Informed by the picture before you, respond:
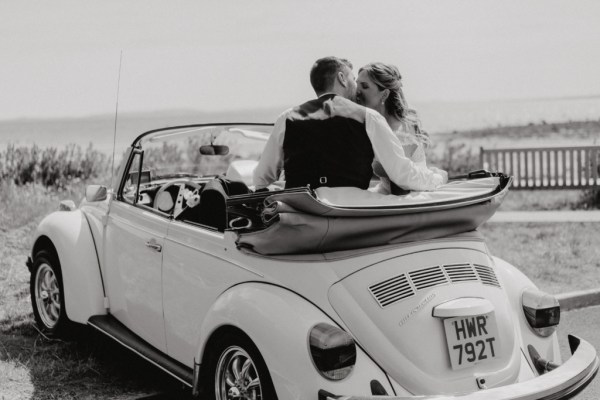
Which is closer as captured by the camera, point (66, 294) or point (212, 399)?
point (212, 399)

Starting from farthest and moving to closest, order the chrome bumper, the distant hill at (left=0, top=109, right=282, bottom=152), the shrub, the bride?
1. the distant hill at (left=0, top=109, right=282, bottom=152)
2. the shrub
3. the bride
4. the chrome bumper

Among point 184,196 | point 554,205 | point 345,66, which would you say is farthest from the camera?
point 554,205

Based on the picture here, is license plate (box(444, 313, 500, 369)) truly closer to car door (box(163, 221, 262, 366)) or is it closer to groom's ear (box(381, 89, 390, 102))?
car door (box(163, 221, 262, 366))

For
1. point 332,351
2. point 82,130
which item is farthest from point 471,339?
point 82,130

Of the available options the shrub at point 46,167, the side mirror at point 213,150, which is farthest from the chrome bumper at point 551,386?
the shrub at point 46,167

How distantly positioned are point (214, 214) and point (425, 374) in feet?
4.76

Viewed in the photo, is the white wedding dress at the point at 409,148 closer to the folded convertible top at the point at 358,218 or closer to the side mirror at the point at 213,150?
the folded convertible top at the point at 358,218

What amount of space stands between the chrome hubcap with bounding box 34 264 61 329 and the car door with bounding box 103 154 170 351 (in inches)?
27.5

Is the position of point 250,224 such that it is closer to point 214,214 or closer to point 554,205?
point 214,214

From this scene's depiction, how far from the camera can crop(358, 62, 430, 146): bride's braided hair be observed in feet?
16.9

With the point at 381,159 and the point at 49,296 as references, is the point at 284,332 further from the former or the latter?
the point at 49,296

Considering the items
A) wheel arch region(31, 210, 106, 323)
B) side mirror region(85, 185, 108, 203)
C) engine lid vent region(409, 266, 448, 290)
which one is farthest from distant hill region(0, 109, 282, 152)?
engine lid vent region(409, 266, 448, 290)

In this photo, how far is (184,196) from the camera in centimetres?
515

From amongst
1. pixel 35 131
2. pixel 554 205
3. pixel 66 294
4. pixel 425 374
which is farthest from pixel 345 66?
pixel 35 131
